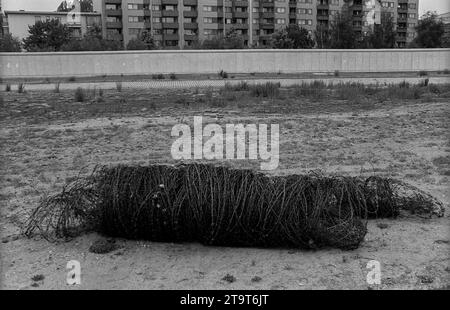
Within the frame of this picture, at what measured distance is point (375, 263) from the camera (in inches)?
173

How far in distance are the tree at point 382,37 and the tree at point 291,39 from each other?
34.5ft

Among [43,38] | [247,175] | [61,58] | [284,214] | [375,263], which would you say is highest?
[43,38]

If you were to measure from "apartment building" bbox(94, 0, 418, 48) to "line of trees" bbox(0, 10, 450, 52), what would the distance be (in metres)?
11.5

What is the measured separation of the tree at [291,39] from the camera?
8388cm

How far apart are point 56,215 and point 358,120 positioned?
344 inches

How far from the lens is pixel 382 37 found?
3282 inches

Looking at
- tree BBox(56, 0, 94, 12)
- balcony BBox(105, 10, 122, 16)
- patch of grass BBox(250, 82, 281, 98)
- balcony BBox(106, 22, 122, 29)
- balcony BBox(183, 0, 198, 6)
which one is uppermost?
tree BBox(56, 0, 94, 12)

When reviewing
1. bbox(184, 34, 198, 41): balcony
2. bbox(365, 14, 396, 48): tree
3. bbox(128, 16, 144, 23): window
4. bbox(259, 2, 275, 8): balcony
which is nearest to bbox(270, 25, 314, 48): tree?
bbox(365, 14, 396, 48): tree

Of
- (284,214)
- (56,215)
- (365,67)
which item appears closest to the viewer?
(284,214)

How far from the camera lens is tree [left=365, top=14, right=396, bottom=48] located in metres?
82.9

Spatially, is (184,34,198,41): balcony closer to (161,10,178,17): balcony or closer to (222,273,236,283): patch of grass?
(161,10,178,17): balcony

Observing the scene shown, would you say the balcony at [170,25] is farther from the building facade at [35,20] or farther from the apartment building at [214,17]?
the building facade at [35,20]

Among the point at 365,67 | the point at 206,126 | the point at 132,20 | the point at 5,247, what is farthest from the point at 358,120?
the point at 132,20

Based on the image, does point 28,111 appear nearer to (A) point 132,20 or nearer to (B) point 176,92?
(B) point 176,92
